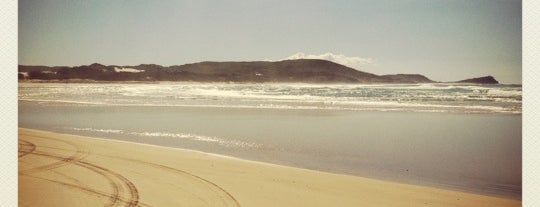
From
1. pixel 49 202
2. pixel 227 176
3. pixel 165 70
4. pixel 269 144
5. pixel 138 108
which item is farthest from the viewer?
pixel 138 108

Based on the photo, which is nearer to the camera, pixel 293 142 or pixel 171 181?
pixel 171 181

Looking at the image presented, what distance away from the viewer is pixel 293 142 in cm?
385

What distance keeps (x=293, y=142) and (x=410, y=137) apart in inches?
44.6

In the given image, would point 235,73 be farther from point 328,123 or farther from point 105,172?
point 105,172

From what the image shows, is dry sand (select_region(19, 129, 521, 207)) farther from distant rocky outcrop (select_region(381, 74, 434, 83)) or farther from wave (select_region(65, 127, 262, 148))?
distant rocky outcrop (select_region(381, 74, 434, 83))

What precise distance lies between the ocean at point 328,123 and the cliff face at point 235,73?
146 millimetres

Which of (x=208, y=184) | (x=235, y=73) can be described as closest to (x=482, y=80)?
(x=235, y=73)

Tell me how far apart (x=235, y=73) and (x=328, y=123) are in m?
1.21

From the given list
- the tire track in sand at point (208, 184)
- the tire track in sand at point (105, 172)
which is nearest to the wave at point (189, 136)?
the tire track in sand at point (105, 172)

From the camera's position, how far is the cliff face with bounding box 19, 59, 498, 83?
13.0 ft

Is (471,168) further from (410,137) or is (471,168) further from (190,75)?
(190,75)

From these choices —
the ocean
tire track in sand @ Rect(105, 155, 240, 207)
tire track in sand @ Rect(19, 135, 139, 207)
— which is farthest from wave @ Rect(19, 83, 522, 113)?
tire track in sand @ Rect(105, 155, 240, 207)

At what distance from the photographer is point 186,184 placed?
276 centimetres
